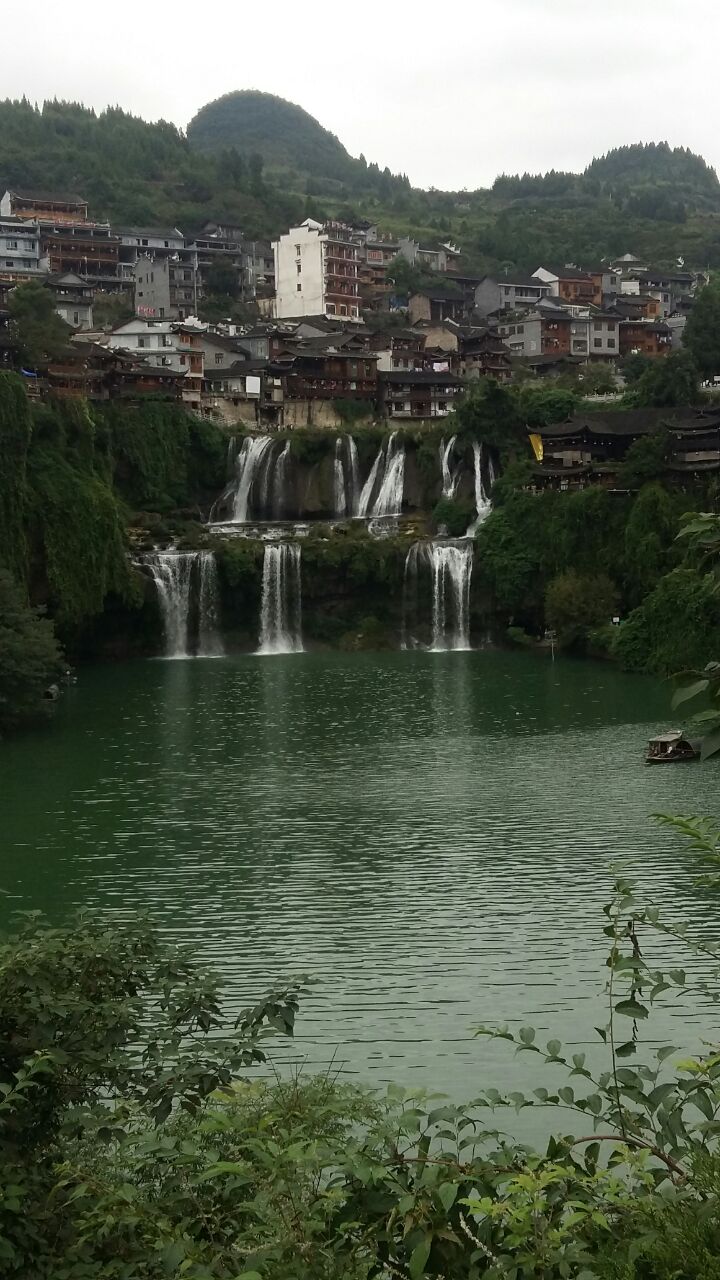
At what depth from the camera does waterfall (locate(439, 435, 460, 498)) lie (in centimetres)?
6347

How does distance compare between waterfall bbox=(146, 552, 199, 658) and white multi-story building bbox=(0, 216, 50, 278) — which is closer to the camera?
waterfall bbox=(146, 552, 199, 658)

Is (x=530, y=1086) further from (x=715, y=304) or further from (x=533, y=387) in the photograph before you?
Result: (x=715, y=304)

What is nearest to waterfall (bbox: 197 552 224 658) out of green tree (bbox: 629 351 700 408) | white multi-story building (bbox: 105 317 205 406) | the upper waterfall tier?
the upper waterfall tier

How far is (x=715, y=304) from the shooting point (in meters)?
72.9

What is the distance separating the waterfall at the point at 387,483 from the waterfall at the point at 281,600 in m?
7.59

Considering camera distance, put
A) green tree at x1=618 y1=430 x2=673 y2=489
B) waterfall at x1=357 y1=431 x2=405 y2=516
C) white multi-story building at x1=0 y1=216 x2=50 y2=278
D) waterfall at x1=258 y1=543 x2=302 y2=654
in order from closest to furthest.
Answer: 1. green tree at x1=618 y1=430 x2=673 y2=489
2. waterfall at x1=258 y1=543 x2=302 y2=654
3. waterfall at x1=357 y1=431 x2=405 y2=516
4. white multi-story building at x1=0 y1=216 x2=50 y2=278

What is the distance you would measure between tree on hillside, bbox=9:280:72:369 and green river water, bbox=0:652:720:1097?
776 inches

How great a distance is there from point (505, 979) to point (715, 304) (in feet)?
201

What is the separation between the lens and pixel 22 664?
122ft

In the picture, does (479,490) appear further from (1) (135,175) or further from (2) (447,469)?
(1) (135,175)

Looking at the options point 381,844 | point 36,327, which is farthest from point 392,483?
point 381,844

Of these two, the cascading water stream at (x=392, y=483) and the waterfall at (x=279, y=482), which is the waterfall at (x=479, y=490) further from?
the waterfall at (x=279, y=482)

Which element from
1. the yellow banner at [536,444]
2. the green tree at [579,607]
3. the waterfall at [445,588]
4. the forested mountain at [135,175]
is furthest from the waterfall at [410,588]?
the forested mountain at [135,175]

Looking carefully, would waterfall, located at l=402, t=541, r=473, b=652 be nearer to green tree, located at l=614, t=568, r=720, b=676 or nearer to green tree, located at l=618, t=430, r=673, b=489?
green tree, located at l=618, t=430, r=673, b=489
